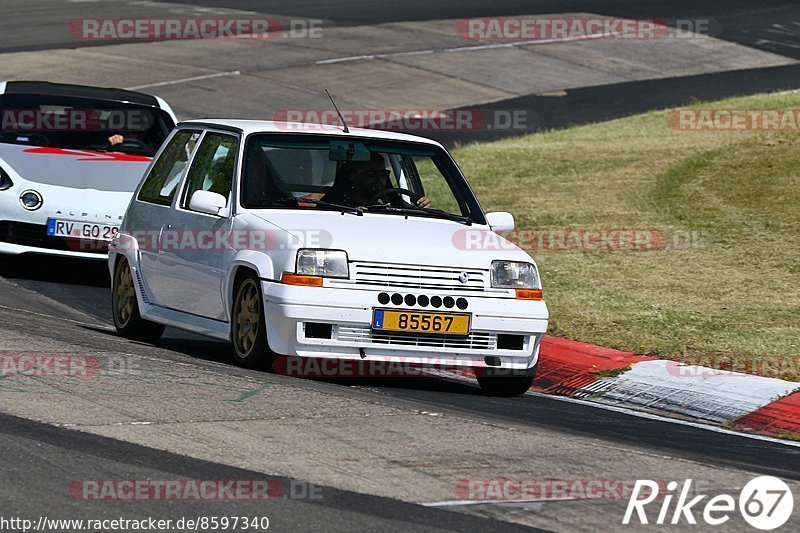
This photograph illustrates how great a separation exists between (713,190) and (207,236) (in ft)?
30.5

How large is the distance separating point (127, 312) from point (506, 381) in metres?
2.79

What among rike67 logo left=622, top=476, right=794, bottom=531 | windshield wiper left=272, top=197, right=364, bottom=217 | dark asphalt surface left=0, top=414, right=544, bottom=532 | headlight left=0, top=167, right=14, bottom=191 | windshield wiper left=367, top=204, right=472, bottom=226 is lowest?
rike67 logo left=622, top=476, right=794, bottom=531

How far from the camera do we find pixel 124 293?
1072 centimetres

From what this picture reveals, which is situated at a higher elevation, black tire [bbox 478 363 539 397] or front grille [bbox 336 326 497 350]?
front grille [bbox 336 326 497 350]

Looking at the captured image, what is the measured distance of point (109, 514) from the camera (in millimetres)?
5609

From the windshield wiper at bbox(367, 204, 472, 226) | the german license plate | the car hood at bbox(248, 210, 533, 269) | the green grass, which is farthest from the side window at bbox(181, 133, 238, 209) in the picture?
the german license plate

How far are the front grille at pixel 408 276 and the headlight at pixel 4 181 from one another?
544 cm

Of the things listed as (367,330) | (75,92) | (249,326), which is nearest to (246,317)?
(249,326)

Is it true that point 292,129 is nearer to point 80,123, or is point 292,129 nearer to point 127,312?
point 127,312

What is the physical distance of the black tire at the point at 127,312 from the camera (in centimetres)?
1053

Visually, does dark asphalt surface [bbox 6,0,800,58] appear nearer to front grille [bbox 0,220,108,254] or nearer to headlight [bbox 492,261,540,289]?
front grille [bbox 0,220,108,254]

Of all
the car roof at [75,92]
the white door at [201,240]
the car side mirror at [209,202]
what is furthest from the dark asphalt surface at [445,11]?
the car side mirror at [209,202]

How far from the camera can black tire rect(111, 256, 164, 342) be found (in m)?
10.5

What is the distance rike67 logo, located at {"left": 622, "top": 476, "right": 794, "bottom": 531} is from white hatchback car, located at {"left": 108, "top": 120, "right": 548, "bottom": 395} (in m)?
2.51
